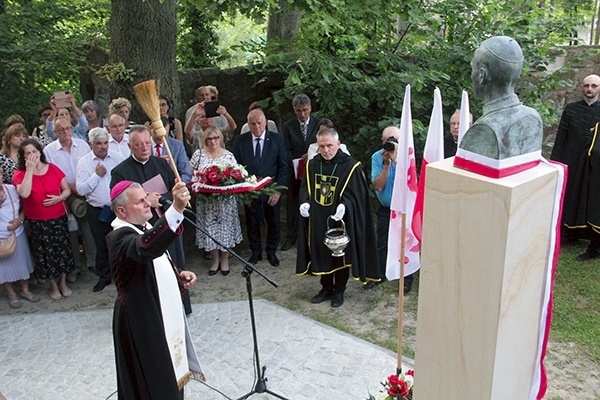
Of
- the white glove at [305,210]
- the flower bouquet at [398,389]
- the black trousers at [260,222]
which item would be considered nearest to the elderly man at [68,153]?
the black trousers at [260,222]

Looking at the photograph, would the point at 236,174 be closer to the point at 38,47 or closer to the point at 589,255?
the point at 38,47

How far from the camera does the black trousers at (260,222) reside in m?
7.82

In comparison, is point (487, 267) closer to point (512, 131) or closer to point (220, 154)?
point (512, 131)

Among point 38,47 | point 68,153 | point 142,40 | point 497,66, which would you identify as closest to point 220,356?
point 68,153

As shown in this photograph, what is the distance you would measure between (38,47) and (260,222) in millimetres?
4391

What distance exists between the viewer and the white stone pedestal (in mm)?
2643

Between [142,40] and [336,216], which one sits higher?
[142,40]

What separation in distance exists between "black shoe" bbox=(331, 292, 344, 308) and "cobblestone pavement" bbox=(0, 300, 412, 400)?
54 centimetres

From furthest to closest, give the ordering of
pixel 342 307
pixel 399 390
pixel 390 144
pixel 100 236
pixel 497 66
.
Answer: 1. pixel 100 236
2. pixel 342 307
3. pixel 390 144
4. pixel 399 390
5. pixel 497 66

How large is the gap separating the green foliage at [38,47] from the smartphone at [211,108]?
2676 mm

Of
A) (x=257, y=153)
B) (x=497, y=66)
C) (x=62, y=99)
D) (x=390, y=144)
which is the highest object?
(x=497, y=66)

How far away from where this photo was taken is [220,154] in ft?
24.3

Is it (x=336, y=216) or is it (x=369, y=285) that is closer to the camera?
(x=336, y=216)

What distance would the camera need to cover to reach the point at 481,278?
2719 millimetres
